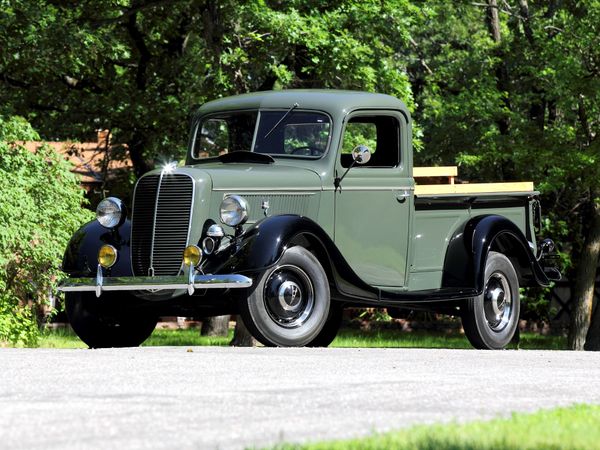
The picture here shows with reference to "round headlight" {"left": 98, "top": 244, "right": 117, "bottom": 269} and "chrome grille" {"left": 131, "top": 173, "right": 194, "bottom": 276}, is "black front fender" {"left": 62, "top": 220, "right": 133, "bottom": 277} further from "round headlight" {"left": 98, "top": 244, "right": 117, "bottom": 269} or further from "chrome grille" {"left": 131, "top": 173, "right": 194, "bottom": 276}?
"chrome grille" {"left": 131, "top": 173, "right": 194, "bottom": 276}

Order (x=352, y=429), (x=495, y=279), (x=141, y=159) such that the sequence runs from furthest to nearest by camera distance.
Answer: (x=141, y=159), (x=495, y=279), (x=352, y=429)

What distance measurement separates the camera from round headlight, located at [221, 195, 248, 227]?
10.8 m

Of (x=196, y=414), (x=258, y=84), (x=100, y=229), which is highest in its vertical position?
(x=258, y=84)

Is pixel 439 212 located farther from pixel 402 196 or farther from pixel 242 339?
pixel 242 339

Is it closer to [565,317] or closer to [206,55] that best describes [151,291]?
[206,55]

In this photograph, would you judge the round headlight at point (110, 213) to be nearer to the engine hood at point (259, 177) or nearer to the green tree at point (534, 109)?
the engine hood at point (259, 177)

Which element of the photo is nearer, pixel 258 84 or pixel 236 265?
pixel 236 265

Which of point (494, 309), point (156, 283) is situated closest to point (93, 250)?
point (156, 283)

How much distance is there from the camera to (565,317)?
3581 cm

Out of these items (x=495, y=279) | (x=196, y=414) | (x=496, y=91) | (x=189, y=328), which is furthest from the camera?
(x=189, y=328)

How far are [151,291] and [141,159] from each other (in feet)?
49.0

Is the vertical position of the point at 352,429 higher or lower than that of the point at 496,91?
lower

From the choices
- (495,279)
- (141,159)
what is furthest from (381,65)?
(495,279)

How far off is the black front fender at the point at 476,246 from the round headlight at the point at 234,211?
114 inches
